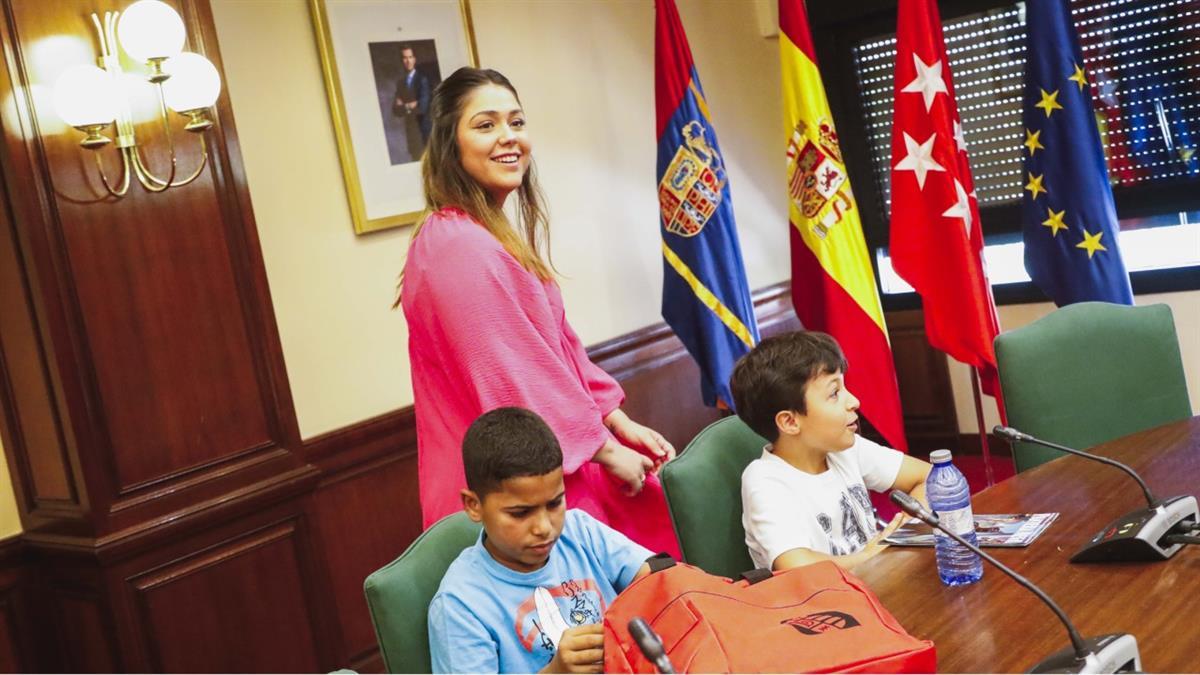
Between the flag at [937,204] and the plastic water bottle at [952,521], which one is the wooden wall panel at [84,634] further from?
the flag at [937,204]

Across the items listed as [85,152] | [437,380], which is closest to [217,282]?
[85,152]

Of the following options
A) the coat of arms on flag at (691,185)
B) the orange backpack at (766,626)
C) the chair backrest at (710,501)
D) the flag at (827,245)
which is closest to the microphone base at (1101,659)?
the orange backpack at (766,626)

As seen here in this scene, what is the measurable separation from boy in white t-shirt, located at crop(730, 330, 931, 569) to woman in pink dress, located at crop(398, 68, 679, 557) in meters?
0.24

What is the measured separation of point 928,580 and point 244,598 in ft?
6.32

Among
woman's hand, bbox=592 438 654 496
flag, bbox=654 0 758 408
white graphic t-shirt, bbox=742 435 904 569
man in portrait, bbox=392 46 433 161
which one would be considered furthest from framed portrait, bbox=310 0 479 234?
white graphic t-shirt, bbox=742 435 904 569

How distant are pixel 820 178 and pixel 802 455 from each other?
6.95 ft

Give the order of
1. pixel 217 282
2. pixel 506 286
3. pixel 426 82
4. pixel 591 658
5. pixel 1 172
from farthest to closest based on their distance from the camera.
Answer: pixel 426 82 < pixel 217 282 < pixel 1 172 < pixel 506 286 < pixel 591 658

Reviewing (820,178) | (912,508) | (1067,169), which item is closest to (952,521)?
(912,508)

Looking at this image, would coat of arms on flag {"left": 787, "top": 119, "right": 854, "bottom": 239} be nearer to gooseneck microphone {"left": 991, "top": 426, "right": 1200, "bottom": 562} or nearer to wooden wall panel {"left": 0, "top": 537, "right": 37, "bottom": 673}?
gooseneck microphone {"left": 991, "top": 426, "right": 1200, "bottom": 562}

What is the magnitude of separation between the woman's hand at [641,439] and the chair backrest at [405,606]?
0.67m

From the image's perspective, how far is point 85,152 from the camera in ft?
8.92

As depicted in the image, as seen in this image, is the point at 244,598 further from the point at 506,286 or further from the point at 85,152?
the point at 506,286

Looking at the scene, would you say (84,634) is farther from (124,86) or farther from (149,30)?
(149,30)

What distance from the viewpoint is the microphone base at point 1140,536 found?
1.66m
